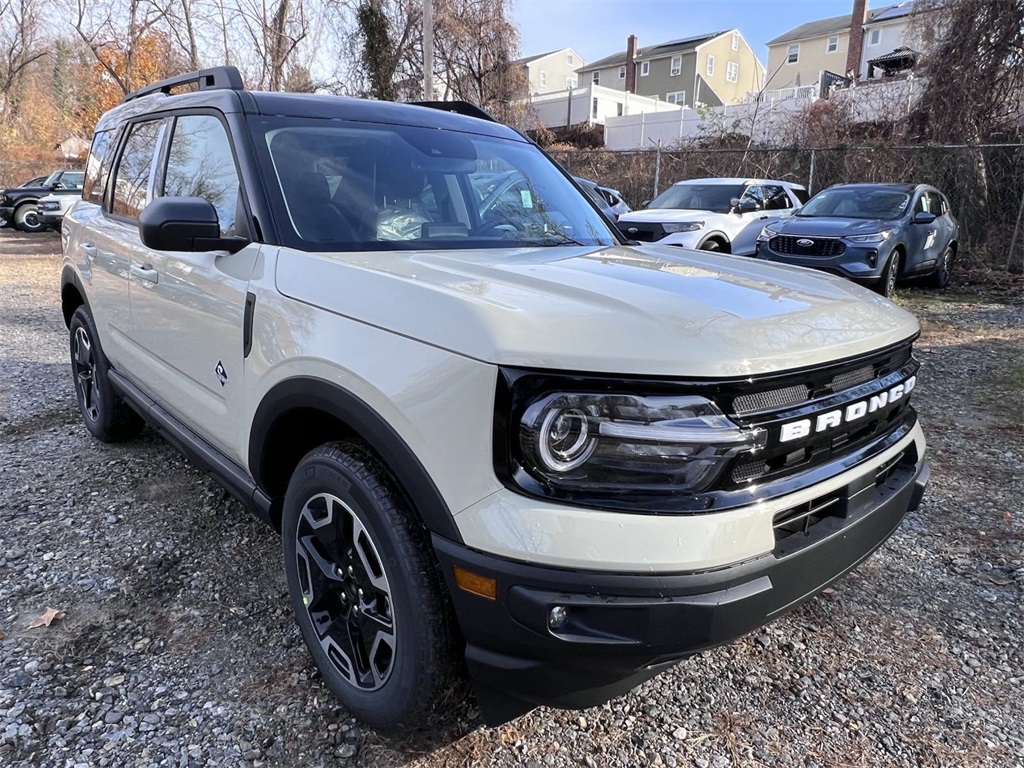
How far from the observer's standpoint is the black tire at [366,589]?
5.99ft

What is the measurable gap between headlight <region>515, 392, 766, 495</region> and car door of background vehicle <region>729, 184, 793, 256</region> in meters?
9.54

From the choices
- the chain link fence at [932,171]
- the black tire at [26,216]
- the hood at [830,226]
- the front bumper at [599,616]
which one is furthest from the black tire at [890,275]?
the black tire at [26,216]

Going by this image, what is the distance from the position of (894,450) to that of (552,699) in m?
1.30

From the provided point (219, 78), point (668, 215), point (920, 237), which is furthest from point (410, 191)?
point (920, 237)

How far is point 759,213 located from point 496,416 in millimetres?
10877

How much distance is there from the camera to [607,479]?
162 centimetres

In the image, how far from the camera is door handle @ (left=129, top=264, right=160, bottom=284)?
3.07 meters

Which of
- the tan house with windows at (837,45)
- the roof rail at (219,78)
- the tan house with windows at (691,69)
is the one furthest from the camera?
the tan house with windows at (691,69)

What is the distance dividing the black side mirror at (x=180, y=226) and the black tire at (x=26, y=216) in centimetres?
2153

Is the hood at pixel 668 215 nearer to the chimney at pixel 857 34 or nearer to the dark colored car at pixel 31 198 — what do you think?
the dark colored car at pixel 31 198

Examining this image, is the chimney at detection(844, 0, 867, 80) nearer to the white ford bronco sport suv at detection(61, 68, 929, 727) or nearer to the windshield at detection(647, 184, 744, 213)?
the windshield at detection(647, 184, 744, 213)

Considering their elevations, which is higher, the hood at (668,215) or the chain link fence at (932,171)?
the chain link fence at (932,171)

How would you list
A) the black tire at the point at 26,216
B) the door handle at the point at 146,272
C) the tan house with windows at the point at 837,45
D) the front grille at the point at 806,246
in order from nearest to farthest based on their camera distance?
the door handle at the point at 146,272, the front grille at the point at 806,246, the black tire at the point at 26,216, the tan house with windows at the point at 837,45

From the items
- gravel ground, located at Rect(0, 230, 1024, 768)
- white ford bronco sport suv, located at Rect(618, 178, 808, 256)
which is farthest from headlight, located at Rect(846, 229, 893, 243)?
gravel ground, located at Rect(0, 230, 1024, 768)
